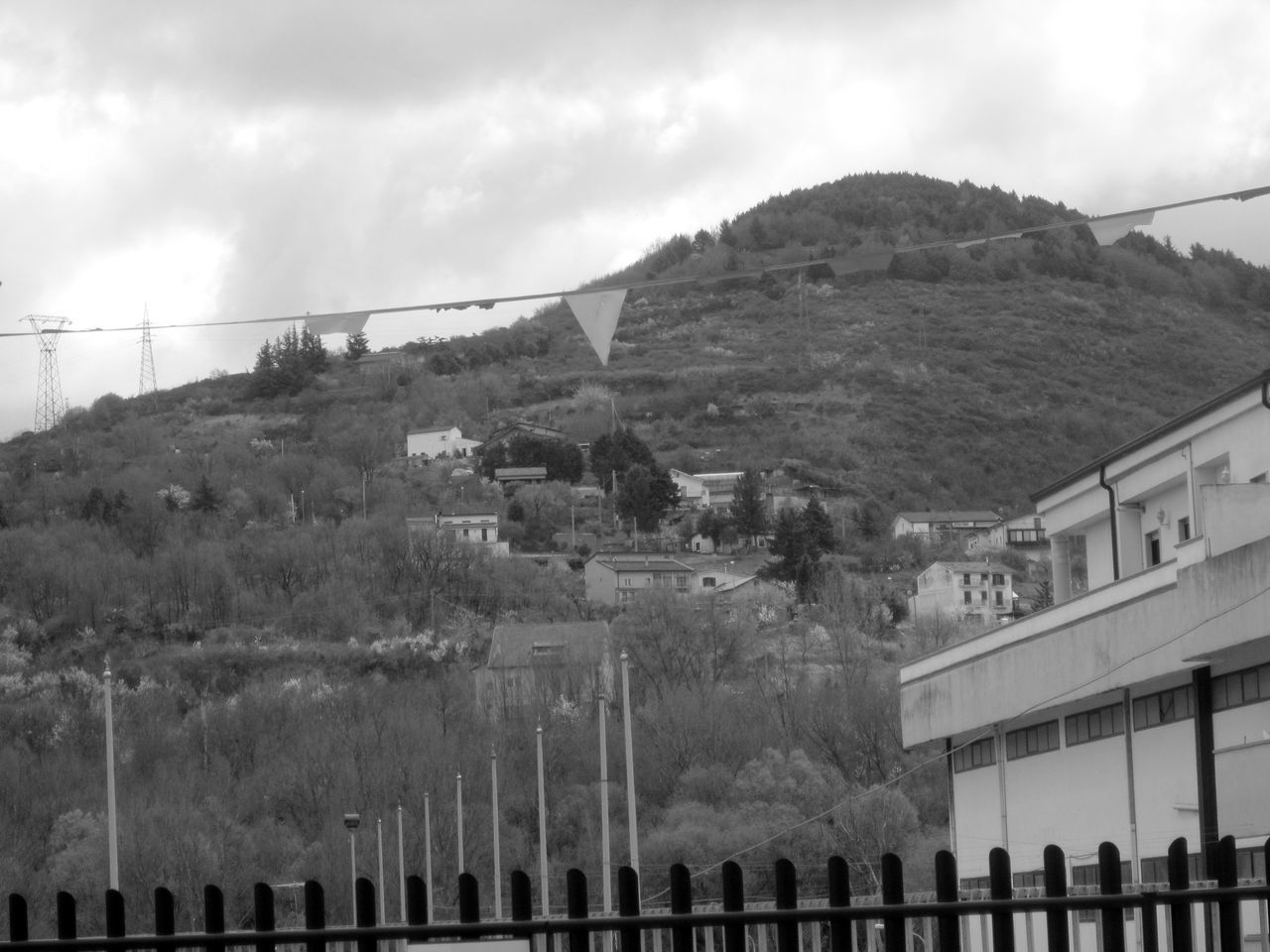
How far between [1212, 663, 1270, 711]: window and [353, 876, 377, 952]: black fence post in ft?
53.7

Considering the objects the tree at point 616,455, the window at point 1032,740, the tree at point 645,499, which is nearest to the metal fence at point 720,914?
the window at point 1032,740

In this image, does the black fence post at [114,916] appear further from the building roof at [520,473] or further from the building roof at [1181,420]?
the building roof at [520,473]

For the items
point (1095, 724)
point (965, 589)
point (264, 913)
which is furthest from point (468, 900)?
point (965, 589)

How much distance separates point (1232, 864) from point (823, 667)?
85.2m

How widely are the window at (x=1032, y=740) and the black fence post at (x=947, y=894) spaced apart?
2013 cm

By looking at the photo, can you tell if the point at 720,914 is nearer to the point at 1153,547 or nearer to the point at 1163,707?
the point at 1163,707

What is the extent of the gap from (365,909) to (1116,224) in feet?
19.9

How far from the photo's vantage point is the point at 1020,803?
25.9m

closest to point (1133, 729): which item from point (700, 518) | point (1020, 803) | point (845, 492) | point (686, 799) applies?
point (1020, 803)

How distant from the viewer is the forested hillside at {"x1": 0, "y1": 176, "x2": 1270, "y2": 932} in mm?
60656

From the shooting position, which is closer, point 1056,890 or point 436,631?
point 1056,890

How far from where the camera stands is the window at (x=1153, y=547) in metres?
27.6

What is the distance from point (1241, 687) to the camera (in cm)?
2025

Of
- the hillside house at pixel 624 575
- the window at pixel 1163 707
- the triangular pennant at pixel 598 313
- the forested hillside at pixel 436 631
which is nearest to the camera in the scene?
the triangular pennant at pixel 598 313
